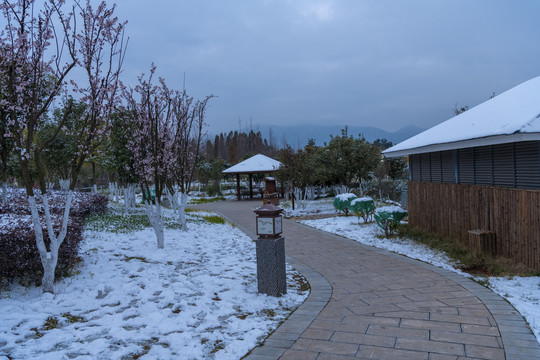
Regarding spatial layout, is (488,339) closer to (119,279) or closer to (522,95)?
(119,279)

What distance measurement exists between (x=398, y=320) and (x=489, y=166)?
159 inches

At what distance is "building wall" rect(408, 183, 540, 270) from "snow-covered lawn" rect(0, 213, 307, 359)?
3370 millimetres

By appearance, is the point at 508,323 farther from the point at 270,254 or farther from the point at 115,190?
the point at 115,190

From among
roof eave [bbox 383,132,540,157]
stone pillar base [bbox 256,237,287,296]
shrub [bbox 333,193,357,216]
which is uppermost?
roof eave [bbox 383,132,540,157]

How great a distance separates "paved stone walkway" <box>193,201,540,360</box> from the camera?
10.5ft

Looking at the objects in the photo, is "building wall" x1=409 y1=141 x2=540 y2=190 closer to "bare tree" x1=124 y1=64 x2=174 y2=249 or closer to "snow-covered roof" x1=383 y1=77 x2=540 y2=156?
"snow-covered roof" x1=383 y1=77 x2=540 y2=156

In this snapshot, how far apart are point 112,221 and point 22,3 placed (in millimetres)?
6005

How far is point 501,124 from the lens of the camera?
18.1 ft

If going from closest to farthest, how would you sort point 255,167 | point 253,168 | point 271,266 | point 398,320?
point 398,320 < point 271,266 < point 253,168 < point 255,167

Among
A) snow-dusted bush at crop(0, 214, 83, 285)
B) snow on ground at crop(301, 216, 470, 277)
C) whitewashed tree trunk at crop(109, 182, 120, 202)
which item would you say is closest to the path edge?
snow on ground at crop(301, 216, 470, 277)

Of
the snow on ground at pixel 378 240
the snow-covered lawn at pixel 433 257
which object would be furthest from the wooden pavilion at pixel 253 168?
the snow on ground at pixel 378 240

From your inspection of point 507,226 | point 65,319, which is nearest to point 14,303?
point 65,319

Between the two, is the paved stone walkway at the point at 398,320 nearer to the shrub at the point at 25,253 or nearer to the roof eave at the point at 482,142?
the roof eave at the point at 482,142

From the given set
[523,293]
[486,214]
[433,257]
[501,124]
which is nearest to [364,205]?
[433,257]
